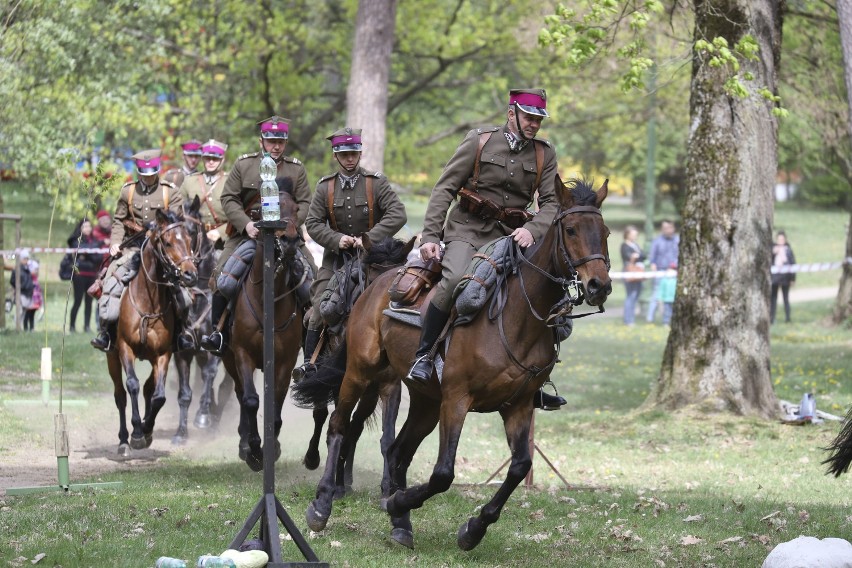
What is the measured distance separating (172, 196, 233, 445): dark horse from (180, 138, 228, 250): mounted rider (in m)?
0.33

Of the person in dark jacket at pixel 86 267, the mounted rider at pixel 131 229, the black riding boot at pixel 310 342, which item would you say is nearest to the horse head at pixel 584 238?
the black riding boot at pixel 310 342

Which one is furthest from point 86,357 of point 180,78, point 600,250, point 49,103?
point 600,250

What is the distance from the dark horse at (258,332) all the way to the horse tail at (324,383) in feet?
4.26

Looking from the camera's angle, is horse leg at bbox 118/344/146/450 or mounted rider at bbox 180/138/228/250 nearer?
horse leg at bbox 118/344/146/450

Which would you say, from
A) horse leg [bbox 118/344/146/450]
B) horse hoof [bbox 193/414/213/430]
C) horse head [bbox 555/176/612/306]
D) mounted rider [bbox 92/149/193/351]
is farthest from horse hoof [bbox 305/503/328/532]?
horse hoof [bbox 193/414/213/430]

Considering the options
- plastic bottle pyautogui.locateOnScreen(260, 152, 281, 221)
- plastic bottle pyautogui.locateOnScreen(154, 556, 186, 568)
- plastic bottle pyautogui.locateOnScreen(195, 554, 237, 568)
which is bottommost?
plastic bottle pyautogui.locateOnScreen(154, 556, 186, 568)

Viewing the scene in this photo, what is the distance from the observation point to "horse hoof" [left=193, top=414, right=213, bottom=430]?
1602cm

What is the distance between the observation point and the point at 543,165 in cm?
948

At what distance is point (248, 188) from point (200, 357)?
4604 millimetres

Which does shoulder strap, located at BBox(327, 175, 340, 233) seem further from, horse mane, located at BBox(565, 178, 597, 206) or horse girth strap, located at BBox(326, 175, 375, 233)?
horse mane, located at BBox(565, 178, 597, 206)

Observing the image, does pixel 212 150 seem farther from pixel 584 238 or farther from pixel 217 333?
pixel 584 238

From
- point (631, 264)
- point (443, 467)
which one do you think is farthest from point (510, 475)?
point (631, 264)

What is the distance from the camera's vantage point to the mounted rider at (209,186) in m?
16.0

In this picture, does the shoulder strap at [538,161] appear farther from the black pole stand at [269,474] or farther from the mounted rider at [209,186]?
the mounted rider at [209,186]
